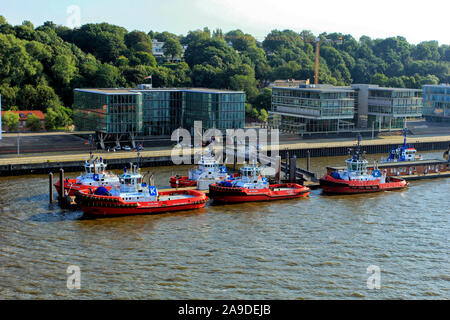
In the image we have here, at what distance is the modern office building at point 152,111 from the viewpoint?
287ft

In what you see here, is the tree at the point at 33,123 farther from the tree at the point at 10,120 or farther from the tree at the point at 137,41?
the tree at the point at 137,41

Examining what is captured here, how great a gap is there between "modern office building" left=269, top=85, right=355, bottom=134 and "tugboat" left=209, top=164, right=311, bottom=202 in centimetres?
4349

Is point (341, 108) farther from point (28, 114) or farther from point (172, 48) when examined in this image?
point (172, 48)

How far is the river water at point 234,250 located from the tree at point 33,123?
40.7 metres

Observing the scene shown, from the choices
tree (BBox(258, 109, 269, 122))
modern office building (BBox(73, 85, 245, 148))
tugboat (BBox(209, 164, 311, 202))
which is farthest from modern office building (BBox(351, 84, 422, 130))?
tugboat (BBox(209, 164, 311, 202))

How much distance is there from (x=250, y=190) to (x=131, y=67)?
8012cm

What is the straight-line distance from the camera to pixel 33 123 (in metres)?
100

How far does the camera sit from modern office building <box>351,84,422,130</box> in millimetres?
109312

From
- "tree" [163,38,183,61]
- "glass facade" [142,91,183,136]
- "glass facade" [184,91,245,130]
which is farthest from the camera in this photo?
"tree" [163,38,183,61]

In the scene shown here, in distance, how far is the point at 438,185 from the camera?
7062cm

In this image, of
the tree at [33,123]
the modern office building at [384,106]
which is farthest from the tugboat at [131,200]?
the modern office building at [384,106]

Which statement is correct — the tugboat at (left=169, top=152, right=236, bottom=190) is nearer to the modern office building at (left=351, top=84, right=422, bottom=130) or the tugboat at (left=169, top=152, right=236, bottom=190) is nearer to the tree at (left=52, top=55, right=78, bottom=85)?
the modern office building at (left=351, top=84, right=422, bottom=130)

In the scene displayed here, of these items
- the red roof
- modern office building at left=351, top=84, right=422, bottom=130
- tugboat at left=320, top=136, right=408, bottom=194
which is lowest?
tugboat at left=320, top=136, right=408, bottom=194
